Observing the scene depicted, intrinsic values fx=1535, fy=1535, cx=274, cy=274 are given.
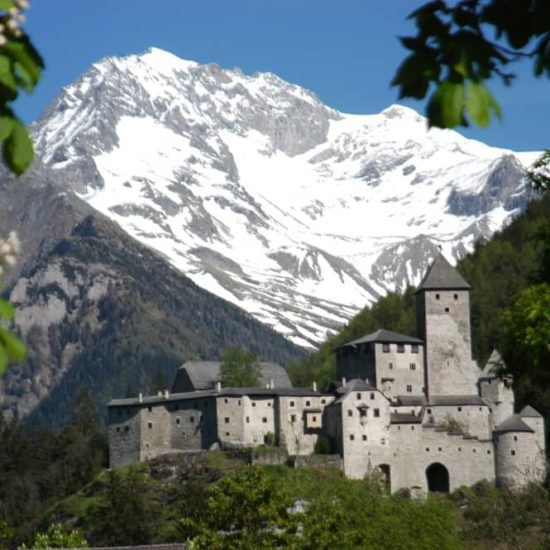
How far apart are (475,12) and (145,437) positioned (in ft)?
338

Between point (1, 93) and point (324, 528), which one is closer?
point (1, 93)

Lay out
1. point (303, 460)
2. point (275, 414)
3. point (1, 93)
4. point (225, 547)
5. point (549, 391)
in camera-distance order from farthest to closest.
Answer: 1. point (549, 391)
2. point (275, 414)
3. point (303, 460)
4. point (225, 547)
5. point (1, 93)

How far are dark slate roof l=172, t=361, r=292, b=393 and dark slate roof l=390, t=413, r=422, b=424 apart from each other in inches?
716

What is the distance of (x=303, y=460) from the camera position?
98500mm

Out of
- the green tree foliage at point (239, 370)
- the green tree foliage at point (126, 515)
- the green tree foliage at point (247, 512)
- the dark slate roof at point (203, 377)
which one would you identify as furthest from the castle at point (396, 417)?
the green tree foliage at point (247, 512)

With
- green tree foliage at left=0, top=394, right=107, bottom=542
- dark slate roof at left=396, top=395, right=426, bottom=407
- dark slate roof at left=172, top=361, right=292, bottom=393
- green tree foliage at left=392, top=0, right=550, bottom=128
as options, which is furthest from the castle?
green tree foliage at left=392, top=0, right=550, bottom=128

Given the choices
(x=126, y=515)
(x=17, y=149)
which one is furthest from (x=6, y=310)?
(x=126, y=515)

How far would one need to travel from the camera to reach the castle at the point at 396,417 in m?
100

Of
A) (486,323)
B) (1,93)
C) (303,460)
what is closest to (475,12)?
(1,93)

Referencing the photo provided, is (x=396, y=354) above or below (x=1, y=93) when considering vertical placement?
above

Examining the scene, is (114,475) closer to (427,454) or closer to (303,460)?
(303,460)

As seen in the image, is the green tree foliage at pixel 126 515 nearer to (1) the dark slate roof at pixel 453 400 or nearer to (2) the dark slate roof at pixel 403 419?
(2) the dark slate roof at pixel 403 419

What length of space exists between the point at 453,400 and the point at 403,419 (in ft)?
14.6

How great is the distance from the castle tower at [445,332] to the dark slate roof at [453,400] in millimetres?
374
